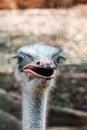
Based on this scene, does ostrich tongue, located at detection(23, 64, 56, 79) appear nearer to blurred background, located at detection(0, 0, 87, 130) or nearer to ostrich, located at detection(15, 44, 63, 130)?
ostrich, located at detection(15, 44, 63, 130)

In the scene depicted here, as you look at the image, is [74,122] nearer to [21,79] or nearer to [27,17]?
[27,17]

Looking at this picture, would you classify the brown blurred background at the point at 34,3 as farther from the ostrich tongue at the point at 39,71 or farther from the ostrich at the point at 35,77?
the ostrich tongue at the point at 39,71

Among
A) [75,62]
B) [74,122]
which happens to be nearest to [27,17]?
[75,62]

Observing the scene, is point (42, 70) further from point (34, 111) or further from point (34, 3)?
point (34, 3)

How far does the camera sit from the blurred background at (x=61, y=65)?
539 cm

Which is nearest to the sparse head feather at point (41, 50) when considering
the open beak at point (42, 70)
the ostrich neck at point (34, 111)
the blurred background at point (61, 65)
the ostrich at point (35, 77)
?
the ostrich at point (35, 77)

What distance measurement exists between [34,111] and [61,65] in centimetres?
159

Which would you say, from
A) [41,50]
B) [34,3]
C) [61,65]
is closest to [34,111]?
[41,50]

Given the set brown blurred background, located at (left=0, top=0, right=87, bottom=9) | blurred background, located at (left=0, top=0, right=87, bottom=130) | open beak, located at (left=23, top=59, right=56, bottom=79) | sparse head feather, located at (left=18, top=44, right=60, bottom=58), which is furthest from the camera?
brown blurred background, located at (left=0, top=0, right=87, bottom=9)

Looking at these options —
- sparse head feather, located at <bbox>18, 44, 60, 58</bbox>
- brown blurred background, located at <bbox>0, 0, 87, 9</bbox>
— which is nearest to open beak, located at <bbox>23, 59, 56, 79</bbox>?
sparse head feather, located at <bbox>18, 44, 60, 58</bbox>

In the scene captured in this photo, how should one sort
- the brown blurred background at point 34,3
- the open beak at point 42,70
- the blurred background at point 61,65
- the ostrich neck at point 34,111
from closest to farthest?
the open beak at point 42,70, the ostrich neck at point 34,111, the blurred background at point 61,65, the brown blurred background at point 34,3

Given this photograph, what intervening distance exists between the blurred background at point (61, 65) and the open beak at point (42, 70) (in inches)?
57.5

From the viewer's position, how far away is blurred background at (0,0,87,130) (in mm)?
5395

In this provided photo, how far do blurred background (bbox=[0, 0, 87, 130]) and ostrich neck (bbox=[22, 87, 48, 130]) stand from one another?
3.94 ft
